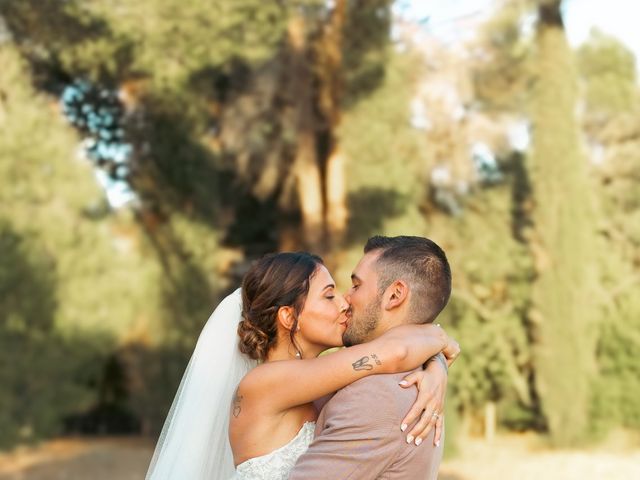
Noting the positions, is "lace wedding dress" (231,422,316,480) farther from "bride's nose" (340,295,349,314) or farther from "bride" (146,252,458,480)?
"bride's nose" (340,295,349,314)

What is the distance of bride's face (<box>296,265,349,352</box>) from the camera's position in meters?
2.88

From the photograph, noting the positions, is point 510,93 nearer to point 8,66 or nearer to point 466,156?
point 466,156

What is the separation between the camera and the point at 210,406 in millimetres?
3264

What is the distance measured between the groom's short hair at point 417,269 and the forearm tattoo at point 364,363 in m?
0.20

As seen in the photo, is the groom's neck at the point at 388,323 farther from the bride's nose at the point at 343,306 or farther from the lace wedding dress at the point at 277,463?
the lace wedding dress at the point at 277,463

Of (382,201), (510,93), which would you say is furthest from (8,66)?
(510,93)

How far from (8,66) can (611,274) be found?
36.1 ft

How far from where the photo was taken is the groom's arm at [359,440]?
2383 millimetres

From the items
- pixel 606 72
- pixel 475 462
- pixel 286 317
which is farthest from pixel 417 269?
pixel 606 72

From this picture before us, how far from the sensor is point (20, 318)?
51.4 ft

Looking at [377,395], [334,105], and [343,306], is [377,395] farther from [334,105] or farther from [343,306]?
[334,105]

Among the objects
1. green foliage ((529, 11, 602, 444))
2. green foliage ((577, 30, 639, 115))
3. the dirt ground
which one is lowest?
the dirt ground

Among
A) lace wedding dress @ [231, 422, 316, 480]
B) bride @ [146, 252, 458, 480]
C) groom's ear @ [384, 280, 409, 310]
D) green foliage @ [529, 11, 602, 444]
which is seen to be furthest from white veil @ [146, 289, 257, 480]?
green foliage @ [529, 11, 602, 444]

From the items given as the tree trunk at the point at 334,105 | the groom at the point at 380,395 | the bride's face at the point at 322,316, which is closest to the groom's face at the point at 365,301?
the groom at the point at 380,395
